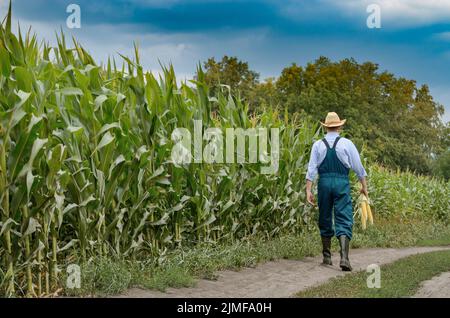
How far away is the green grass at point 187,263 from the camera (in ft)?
20.0

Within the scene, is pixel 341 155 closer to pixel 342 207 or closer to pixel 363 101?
pixel 342 207

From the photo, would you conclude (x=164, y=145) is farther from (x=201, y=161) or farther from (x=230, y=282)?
(x=230, y=282)

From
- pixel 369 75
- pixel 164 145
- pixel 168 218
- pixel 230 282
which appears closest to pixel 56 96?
pixel 164 145

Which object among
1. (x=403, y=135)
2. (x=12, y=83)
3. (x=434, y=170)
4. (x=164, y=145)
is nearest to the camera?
(x=12, y=83)

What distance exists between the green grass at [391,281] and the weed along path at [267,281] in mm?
286

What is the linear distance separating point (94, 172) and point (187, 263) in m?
1.66

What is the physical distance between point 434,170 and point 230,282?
171 ft

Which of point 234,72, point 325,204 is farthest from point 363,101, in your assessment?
point 325,204

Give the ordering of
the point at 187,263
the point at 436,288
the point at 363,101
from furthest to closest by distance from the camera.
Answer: the point at 363,101, the point at 436,288, the point at 187,263

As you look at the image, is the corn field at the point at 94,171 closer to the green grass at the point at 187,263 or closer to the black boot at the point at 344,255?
the green grass at the point at 187,263

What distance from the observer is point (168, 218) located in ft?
24.8

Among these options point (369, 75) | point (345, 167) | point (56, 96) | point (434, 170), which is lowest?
point (434, 170)

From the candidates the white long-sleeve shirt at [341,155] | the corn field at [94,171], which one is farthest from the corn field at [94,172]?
the white long-sleeve shirt at [341,155]

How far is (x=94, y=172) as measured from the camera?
21.4 feet
